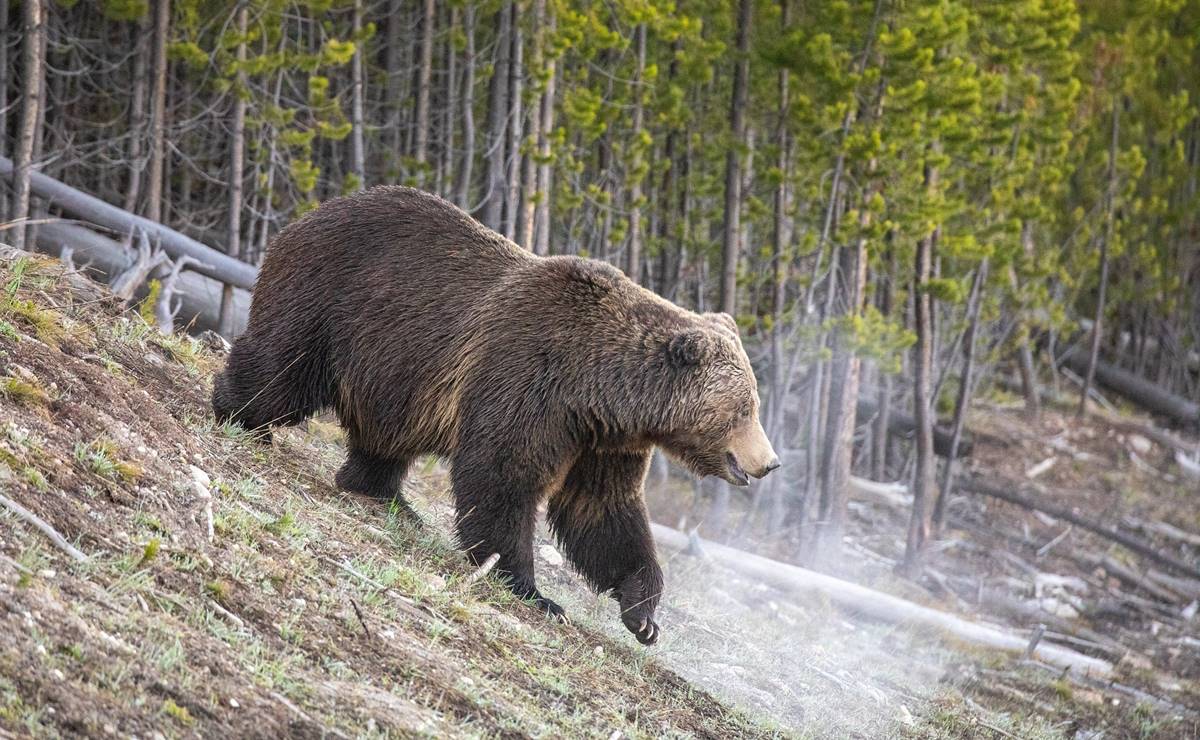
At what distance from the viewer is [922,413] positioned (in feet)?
52.9

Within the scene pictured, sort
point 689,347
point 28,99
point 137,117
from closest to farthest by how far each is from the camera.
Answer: point 689,347 → point 28,99 → point 137,117

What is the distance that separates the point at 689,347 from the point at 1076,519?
14489mm

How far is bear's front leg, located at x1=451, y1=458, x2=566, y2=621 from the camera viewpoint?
618 cm

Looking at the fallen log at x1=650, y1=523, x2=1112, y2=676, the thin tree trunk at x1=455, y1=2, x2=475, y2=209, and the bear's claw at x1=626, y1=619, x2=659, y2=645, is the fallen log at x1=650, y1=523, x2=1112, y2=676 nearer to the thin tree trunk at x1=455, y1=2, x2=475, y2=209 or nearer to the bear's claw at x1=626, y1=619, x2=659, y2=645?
the thin tree trunk at x1=455, y1=2, x2=475, y2=209

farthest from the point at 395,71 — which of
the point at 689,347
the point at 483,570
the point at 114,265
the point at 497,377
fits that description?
the point at 483,570

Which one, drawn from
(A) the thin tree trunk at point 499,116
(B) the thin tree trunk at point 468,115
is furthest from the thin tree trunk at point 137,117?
(A) the thin tree trunk at point 499,116

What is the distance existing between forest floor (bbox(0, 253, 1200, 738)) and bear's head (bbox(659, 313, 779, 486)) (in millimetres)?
1024

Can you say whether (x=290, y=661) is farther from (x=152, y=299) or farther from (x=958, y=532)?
(x=958, y=532)

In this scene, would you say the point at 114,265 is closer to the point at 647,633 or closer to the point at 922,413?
the point at 647,633

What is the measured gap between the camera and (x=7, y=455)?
4.61 metres

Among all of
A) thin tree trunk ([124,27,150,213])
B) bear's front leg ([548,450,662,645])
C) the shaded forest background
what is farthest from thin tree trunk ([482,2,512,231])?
bear's front leg ([548,450,662,645])

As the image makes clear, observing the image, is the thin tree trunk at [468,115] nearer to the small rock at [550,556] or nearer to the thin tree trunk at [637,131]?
the thin tree trunk at [637,131]

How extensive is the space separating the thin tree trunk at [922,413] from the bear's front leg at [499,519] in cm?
994

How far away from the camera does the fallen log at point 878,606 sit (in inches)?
464
